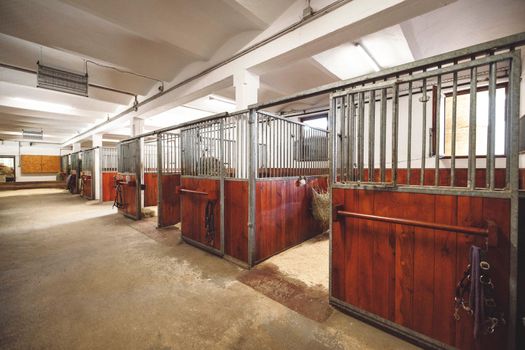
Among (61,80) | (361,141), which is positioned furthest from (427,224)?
(61,80)

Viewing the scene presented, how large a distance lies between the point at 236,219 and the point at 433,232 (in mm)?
2008

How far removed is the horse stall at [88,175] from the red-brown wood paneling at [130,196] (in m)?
3.77

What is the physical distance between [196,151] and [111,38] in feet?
7.70

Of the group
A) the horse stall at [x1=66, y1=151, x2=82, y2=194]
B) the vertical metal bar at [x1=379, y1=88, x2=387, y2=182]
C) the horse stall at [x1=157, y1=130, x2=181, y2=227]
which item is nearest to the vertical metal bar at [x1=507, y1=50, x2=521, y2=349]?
the vertical metal bar at [x1=379, y1=88, x2=387, y2=182]

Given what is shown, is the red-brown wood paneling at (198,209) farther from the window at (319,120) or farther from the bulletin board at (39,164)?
the bulletin board at (39,164)

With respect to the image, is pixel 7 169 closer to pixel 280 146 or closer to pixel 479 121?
pixel 280 146

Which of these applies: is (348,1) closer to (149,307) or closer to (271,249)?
(271,249)

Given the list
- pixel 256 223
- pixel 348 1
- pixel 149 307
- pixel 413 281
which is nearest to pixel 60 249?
pixel 149 307

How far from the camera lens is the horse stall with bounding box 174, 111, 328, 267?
2729 mm

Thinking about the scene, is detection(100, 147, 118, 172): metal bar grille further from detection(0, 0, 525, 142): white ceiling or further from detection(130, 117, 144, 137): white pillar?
detection(0, 0, 525, 142): white ceiling

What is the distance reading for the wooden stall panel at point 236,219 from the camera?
274 centimetres

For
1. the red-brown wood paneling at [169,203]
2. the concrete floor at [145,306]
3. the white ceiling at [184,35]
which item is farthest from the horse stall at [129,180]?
the concrete floor at [145,306]

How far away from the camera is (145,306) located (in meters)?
1.93

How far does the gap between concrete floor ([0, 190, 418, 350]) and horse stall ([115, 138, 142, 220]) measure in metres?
1.75
